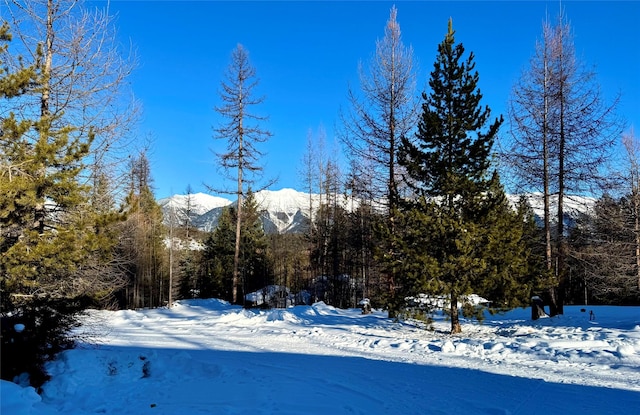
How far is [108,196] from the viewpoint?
443 inches

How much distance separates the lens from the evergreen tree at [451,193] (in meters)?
10.8

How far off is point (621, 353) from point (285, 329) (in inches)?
366

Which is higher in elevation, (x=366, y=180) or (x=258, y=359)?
(x=366, y=180)

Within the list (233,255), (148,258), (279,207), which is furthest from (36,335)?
(279,207)

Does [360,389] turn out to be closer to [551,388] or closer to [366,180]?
[551,388]

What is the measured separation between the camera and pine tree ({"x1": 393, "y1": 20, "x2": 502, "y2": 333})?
10.9 m

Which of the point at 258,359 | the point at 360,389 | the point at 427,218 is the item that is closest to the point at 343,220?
the point at 427,218

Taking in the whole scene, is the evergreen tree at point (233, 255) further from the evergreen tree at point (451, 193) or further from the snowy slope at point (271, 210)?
the evergreen tree at point (451, 193)

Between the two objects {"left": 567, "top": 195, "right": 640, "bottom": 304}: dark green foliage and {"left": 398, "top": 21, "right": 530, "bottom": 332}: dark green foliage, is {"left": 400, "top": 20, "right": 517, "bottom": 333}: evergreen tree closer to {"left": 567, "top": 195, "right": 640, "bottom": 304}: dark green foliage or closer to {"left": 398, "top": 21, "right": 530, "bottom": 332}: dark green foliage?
{"left": 398, "top": 21, "right": 530, "bottom": 332}: dark green foliage

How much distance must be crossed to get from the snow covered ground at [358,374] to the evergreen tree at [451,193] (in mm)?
1721

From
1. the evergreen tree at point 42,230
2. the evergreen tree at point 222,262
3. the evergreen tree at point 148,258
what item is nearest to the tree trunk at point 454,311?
the evergreen tree at point 42,230

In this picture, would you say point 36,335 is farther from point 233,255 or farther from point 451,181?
point 233,255

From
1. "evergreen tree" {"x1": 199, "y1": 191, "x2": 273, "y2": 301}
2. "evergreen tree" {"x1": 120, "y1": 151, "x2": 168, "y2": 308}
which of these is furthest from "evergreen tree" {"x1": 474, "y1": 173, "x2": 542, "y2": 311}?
"evergreen tree" {"x1": 120, "y1": 151, "x2": 168, "y2": 308}

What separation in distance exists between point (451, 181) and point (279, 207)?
121 feet
